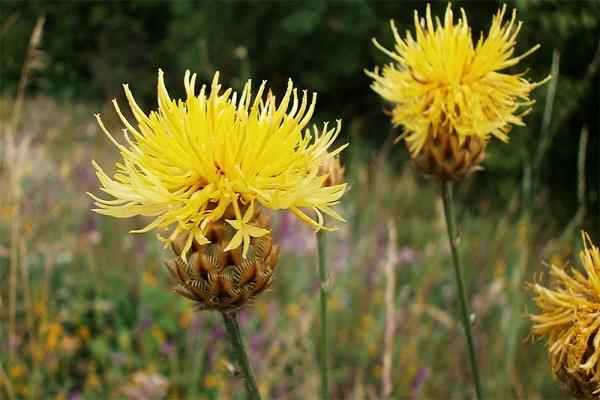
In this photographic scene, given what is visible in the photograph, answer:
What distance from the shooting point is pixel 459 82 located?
6.33ft

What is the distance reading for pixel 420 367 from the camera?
4.01 meters

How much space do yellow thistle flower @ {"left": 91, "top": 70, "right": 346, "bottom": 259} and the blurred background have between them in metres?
0.74

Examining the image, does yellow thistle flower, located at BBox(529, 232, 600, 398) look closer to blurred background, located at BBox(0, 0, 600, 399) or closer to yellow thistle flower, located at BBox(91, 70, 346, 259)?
blurred background, located at BBox(0, 0, 600, 399)

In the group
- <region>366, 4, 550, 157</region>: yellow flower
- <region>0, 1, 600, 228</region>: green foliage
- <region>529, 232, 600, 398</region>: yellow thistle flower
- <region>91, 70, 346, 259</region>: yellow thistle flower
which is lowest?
<region>529, 232, 600, 398</region>: yellow thistle flower

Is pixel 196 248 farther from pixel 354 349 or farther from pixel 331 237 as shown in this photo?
pixel 331 237

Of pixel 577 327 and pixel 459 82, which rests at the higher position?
pixel 459 82

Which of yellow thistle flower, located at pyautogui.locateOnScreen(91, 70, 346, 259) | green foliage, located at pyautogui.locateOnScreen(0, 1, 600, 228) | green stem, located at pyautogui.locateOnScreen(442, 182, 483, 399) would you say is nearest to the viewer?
yellow thistle flower, located at pyautogui.locateOnScreen(91, 70, 346, 259)

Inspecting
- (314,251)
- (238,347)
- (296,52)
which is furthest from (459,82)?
(296,52)

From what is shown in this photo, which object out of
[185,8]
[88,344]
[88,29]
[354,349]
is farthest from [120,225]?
[88,29]

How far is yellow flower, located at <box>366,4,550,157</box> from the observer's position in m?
1.89

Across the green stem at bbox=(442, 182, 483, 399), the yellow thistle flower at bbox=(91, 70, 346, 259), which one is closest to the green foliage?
the green stem at bbox=(442, 182, 483, 399)

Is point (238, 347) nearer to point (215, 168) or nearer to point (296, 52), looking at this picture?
point (215, 168)

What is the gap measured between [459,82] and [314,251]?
117 inches

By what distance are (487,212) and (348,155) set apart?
2.58 metres
